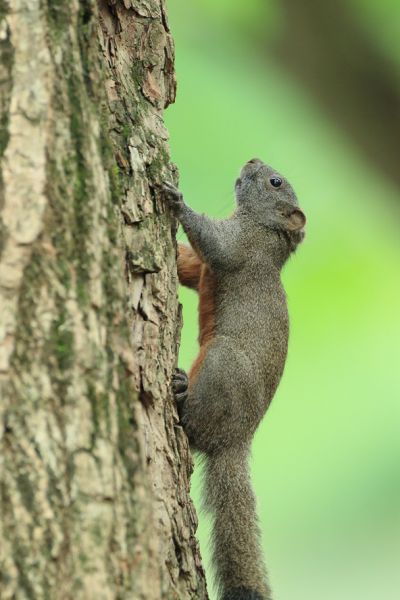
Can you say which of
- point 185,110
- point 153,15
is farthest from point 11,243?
point 185,110

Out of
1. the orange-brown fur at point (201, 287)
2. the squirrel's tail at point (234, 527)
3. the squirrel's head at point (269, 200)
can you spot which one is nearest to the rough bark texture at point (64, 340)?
the squirrel's tail at point (234, 527)

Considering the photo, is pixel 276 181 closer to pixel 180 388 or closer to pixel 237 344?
pixel 237 344

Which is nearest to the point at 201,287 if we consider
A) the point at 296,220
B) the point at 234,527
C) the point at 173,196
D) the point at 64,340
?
the point at 296,220

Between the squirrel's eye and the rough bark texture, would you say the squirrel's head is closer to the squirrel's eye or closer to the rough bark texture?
the squirrel's eye

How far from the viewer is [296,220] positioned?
562 centimetres

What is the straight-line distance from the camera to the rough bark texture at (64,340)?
7.13 feet

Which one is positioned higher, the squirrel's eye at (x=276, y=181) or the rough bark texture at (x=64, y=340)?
the squirrel's eye at (x=276, y=181)

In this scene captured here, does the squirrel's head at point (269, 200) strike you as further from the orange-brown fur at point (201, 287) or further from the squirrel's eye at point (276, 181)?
the orange-brown fur at point (201, 287)

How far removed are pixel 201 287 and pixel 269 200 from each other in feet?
2.71

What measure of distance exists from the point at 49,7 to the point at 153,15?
5.03 feet

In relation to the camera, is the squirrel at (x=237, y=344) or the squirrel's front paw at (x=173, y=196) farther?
the squirrel at (x=237, y=344)

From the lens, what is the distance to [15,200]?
2.36m

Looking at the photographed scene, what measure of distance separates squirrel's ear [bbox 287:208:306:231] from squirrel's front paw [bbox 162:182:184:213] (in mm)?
1487

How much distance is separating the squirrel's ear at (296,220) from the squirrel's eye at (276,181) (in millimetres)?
225
